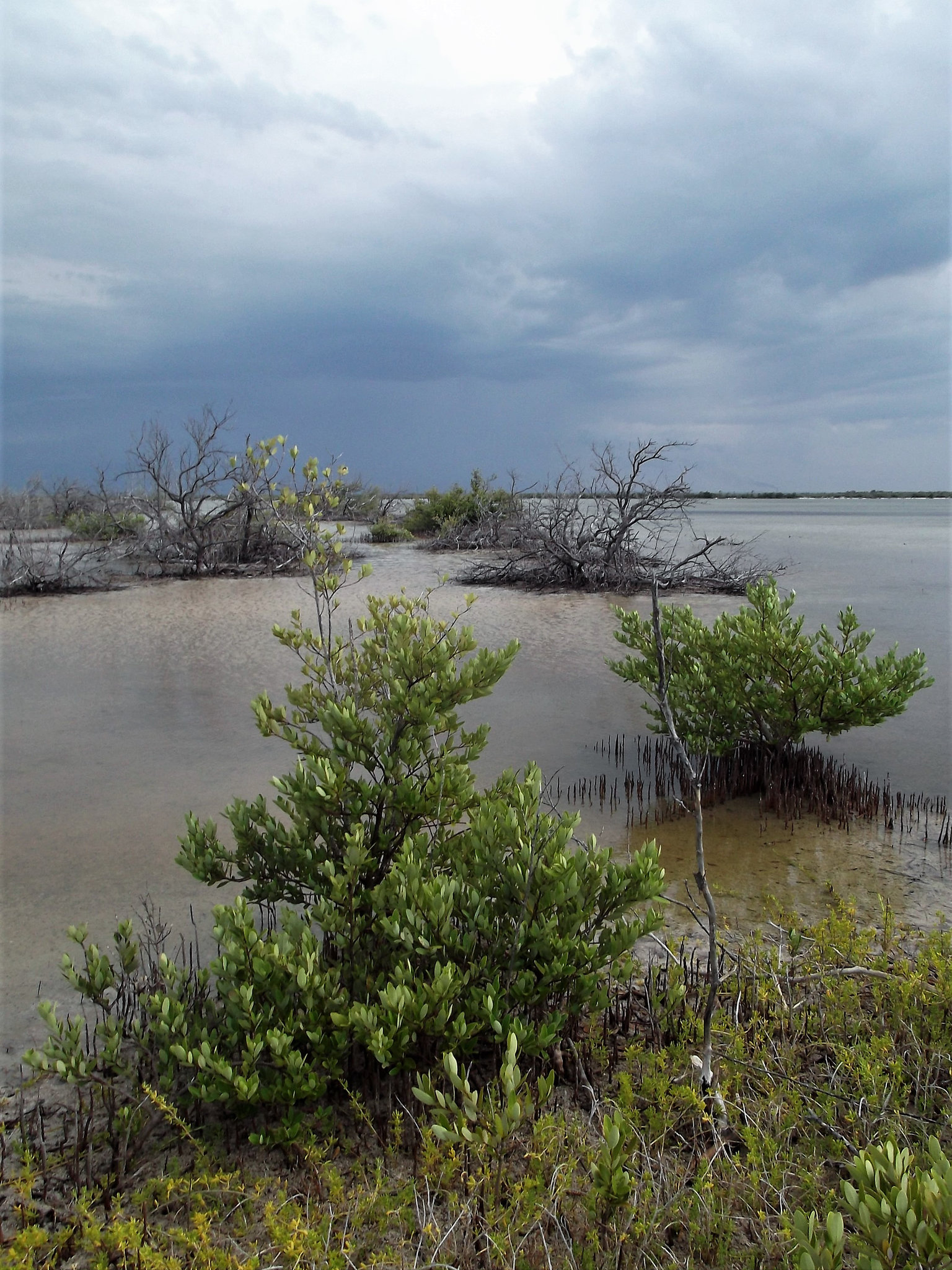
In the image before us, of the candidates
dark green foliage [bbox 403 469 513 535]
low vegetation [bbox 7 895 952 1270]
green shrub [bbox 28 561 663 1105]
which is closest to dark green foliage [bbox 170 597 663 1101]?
green shrub [bbox 28 561 663 1105]

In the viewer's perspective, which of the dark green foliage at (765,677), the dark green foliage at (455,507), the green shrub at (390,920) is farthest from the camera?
the dark green foliage at (455,507)

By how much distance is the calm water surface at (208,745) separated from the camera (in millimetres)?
4160

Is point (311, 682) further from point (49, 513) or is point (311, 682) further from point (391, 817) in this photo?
point (49, 513)

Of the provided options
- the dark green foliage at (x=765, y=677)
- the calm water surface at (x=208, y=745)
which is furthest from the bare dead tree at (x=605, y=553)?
the dark green foliage at (x=765, y=677)

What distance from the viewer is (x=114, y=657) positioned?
10.3 m

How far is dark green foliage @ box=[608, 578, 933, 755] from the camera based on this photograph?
5.12 meters

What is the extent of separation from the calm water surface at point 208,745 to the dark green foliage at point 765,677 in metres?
0.62

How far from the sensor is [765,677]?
5.45 metres

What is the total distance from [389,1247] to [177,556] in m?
18.0

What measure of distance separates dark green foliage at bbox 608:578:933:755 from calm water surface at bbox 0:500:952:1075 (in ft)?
2.02

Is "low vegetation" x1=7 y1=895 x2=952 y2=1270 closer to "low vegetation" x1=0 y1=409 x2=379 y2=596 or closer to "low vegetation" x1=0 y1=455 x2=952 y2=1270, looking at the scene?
"low vegetation" x1=0 y1=455 x2=952 y2=1270

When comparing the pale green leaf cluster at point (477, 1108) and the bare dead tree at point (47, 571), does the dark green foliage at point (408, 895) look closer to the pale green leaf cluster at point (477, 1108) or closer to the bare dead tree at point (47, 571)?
the pale green leaf cluster at point (477, 1108)

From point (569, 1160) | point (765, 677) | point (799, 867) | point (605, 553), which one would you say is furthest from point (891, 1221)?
point (605, 553)

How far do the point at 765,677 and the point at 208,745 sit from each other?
4.30 metres
